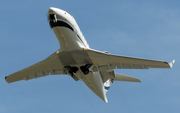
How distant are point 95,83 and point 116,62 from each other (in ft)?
15.3

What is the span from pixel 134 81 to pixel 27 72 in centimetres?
1356

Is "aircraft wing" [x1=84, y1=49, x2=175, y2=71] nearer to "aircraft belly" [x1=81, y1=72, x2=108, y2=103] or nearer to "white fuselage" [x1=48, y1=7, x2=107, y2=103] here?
"white fuselage" [x1=48, y1=7, x2=107, y2=103]

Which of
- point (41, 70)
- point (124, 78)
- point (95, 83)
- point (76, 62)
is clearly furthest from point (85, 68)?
point (124, 78)

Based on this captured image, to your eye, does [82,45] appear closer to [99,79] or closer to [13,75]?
[99,79]

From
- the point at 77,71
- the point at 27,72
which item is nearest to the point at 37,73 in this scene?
the point at 27,72

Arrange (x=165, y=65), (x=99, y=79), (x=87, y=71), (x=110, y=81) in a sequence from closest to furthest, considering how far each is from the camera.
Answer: (x=165, y=65), (x=87, y=71), (x=99, y=79), (x=110, y=81)

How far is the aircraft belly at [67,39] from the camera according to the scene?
32.6 m

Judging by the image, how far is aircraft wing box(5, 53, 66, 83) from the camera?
1453 inches

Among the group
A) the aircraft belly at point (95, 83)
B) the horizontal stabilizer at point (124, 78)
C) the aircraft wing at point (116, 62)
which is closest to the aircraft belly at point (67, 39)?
the aircraft wing at point (116, 62)

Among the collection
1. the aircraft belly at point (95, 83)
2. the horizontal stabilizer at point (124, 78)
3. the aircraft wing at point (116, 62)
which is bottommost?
the horizontal stabilizer at point (124, 78)

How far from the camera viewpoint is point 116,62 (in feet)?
117

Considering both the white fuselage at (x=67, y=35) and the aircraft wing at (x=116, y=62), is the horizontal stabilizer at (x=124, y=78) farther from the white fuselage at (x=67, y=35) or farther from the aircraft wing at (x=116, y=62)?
the aircraft wing at (x=116, y=62)

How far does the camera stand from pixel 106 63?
36031 millimetres

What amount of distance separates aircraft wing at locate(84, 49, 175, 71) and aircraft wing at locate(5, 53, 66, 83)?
424 cm
